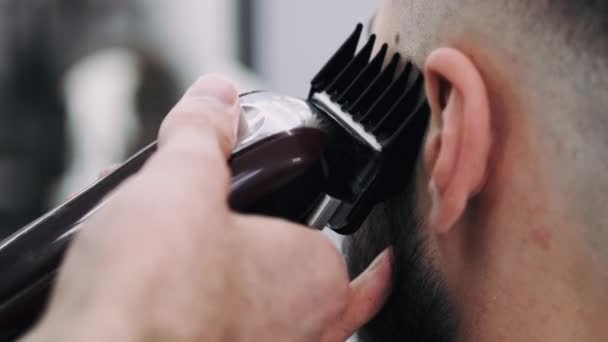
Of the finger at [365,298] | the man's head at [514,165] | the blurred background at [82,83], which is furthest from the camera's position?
the blurred background at [82,83]

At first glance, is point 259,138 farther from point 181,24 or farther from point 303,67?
point 181,24

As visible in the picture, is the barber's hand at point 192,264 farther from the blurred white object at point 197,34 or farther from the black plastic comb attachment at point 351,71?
the blurred white object at point 197,34

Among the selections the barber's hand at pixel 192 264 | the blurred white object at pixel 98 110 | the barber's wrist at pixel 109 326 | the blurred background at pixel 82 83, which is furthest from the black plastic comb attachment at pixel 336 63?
the blurred white object at pixel 98 110

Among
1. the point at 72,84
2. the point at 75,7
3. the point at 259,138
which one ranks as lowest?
the point at 72,84

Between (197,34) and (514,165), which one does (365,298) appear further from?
(197,34)

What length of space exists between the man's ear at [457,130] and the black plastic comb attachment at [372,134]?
38 mm

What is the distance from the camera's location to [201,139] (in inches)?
20.5

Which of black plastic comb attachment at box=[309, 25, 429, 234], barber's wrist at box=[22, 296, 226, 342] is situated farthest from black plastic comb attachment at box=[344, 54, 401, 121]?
barber's wrist at box=[22, 296, 226, 342]

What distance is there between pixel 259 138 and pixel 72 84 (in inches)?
59.7

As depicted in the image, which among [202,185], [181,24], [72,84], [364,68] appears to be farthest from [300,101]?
[181,24]

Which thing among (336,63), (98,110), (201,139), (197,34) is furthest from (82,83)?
(201,139)

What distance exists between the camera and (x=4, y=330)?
0.53 metres

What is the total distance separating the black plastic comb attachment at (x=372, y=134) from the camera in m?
0.61

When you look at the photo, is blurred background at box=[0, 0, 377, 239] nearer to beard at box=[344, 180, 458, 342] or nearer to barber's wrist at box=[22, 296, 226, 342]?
beard at box=[344, 180, 458, 342]
